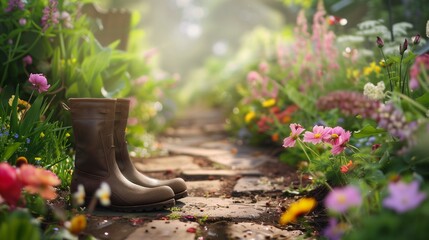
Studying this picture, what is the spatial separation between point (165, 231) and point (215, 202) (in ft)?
1.93

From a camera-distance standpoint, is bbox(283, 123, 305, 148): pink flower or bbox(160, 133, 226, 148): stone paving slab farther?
bbox(160, 133, 226, 148): stone paving slab

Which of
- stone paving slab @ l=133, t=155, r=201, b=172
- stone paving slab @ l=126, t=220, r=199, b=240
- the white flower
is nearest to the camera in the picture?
stone paving slab @ l=126, t=220, r=199, b=240

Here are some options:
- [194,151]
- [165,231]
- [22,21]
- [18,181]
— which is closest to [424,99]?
[165,231]

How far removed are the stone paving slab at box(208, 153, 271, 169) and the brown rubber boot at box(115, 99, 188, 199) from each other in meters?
1.15

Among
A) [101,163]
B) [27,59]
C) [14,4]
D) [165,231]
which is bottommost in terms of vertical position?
[165,231]

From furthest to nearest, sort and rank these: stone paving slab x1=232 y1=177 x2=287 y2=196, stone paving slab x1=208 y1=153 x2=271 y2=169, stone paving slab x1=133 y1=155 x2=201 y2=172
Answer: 1. stone paving slab x1=208 y1=153 x2=271 y2=169
2. stone paving slab x1=133 y1=155 x2=201 y2=172
3. stone paving slab x1=232 y1=177 x2=287 y2=196

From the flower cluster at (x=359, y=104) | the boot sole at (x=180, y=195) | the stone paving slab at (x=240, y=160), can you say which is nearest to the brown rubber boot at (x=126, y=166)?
the boot sole at (x=180, y=195)

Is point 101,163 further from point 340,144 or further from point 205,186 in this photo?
point 340,144

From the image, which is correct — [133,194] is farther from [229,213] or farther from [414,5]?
[414,5]

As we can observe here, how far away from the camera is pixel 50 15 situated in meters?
2.83

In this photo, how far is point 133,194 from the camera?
2115mm

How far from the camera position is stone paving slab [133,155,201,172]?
3472mm

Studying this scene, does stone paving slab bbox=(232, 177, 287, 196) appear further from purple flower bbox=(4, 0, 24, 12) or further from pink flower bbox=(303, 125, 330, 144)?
purple flower bbox=(4, 0, 24, 12)

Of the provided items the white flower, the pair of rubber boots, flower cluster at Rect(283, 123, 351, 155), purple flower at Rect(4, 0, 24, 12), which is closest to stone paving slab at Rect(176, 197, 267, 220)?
the pair of rubber boots
